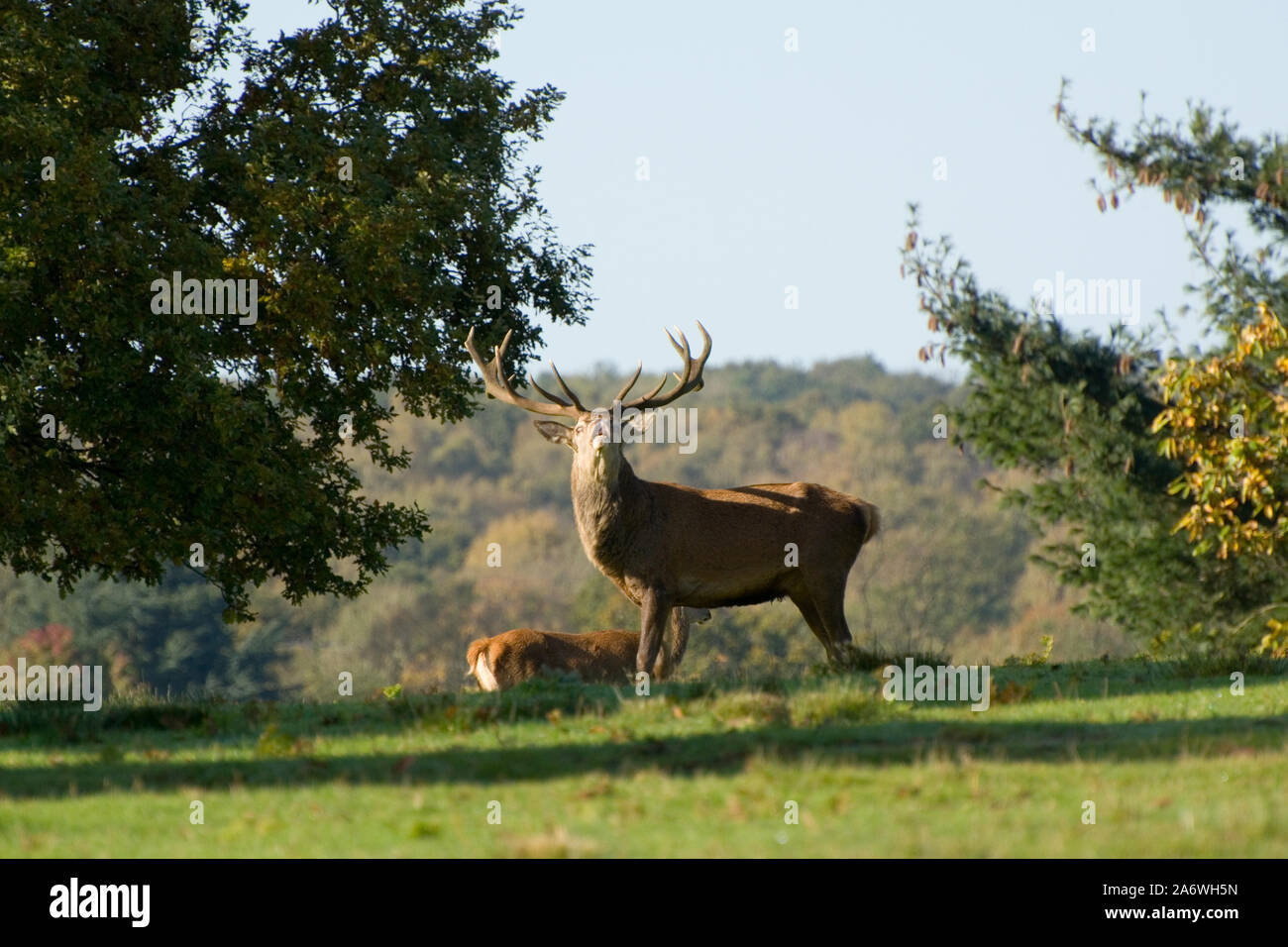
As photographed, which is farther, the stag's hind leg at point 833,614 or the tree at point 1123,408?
the tree at point 1123,408

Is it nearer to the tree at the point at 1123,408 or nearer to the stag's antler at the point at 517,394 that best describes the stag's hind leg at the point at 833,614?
the stag's antler at the point at 517,394

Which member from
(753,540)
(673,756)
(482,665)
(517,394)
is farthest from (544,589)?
(673,756)

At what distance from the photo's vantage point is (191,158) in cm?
1933

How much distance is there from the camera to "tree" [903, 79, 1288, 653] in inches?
1064

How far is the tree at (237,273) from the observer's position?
16219 mm

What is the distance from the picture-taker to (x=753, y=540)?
13703mm

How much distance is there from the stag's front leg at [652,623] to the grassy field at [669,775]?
2.04 metres

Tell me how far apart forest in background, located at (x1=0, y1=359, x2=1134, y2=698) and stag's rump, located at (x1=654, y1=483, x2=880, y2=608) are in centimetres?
93

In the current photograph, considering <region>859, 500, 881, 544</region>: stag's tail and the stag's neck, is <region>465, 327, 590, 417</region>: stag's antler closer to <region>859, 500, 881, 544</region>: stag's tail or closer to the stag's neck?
the stag's neck

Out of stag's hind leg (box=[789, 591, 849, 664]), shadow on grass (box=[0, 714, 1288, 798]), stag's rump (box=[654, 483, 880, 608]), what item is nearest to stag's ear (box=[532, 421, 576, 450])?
stag's rump (box=[654, 483, 880, 608])

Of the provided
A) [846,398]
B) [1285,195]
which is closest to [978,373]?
[1285,195]

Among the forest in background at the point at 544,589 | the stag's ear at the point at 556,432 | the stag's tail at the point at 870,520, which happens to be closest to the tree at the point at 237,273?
the forest in background at the point at 544,589
